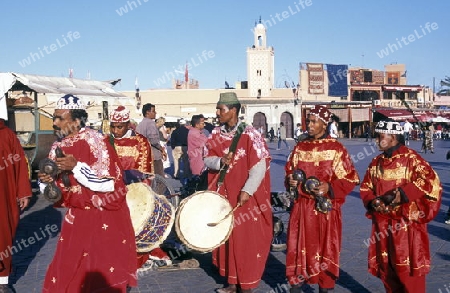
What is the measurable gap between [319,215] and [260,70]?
53673 mm

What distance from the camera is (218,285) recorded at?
5754mm

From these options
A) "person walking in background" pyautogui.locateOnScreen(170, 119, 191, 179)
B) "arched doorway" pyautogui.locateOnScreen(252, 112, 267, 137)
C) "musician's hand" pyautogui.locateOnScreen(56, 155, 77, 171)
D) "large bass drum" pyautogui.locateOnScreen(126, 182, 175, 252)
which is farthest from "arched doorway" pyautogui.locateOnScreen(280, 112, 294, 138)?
"musician's hand" pyautogui.locateOnScreen(56, 155, 77, 171)

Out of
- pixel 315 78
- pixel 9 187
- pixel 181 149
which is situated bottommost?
pixel 181 149

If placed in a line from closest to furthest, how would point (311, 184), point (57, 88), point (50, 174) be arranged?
point (50, 174), point (311, 184), point (57, 88)

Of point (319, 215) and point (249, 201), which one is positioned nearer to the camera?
point (319, 215)

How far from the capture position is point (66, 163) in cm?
370

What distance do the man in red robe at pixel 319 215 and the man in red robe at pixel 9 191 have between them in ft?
9.15

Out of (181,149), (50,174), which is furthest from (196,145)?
(50,174)

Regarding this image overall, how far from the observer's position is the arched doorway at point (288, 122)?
55.9 meters

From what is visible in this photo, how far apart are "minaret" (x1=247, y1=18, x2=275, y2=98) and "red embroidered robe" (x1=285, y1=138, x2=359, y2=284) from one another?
2036 inches

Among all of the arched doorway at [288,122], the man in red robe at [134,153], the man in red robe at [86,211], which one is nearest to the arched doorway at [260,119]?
the arched doorway at [288,122]

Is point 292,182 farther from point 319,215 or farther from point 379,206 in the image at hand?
point 379,206

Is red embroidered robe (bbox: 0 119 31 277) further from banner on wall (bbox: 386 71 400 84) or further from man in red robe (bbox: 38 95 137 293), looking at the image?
banner on wall (bbox: 386 71 400 84)

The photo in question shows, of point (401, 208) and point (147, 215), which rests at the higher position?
point (401, 208)
